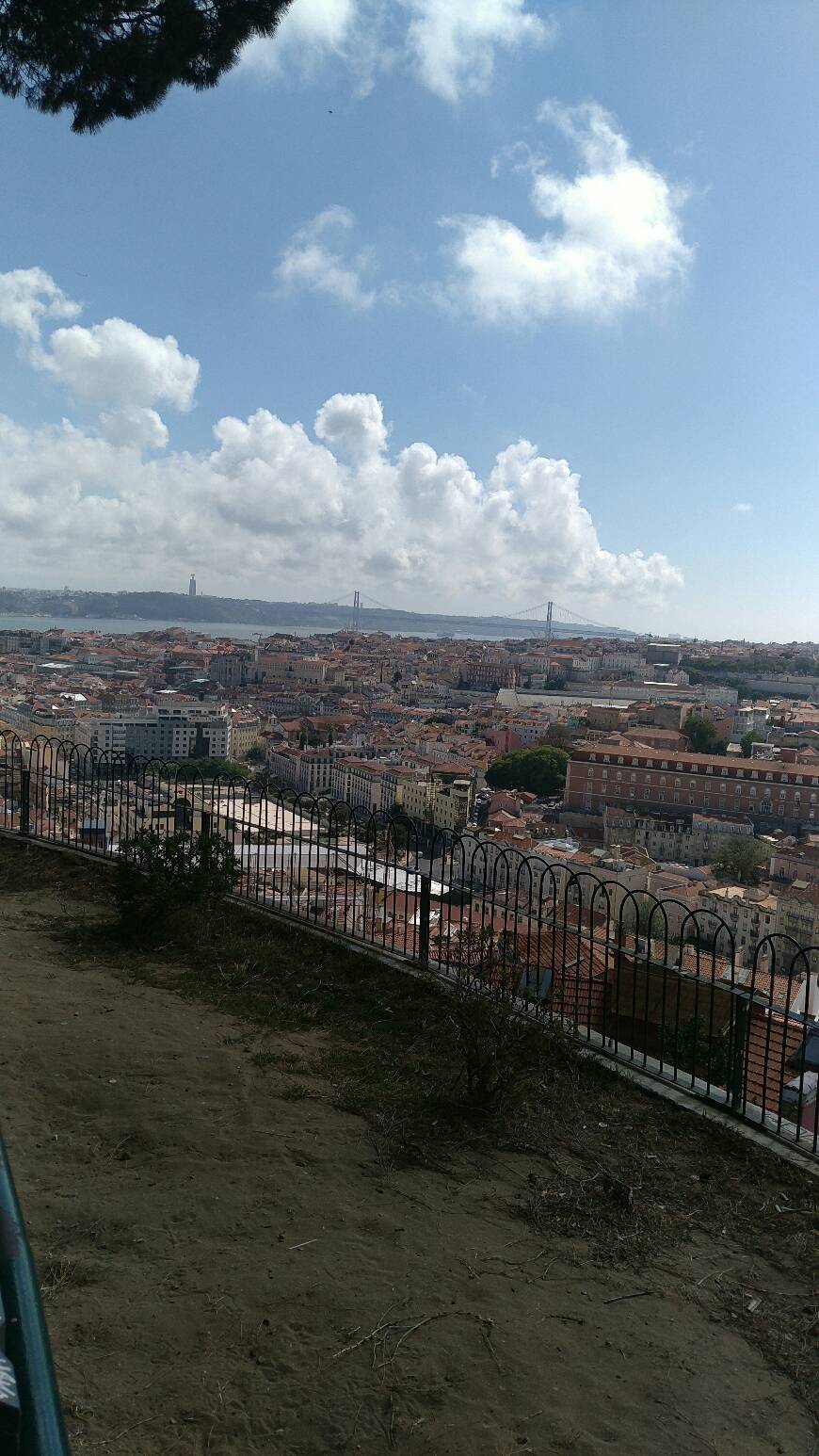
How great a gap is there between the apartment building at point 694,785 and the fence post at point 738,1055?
2859cm

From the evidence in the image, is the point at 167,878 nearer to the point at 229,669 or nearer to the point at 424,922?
the point at 424,922

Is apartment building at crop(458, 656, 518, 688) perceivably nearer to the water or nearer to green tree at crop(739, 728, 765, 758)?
the water

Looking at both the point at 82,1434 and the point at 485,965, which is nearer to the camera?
the point at 82,1434

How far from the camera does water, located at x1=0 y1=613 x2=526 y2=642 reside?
213ft

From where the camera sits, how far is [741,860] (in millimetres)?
22047

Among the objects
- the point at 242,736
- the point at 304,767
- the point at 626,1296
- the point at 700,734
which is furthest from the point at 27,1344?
the point at 700,734

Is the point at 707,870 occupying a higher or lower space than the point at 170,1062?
lower

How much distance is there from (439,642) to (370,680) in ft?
84.6

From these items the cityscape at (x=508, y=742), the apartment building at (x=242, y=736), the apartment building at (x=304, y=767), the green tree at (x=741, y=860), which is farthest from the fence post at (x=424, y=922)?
the apartment building at (x=242, y=736)

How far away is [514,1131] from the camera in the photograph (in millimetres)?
3264

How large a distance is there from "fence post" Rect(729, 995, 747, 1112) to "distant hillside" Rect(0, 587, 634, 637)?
56.1 metres

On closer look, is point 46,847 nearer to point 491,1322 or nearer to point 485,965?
point 485,965

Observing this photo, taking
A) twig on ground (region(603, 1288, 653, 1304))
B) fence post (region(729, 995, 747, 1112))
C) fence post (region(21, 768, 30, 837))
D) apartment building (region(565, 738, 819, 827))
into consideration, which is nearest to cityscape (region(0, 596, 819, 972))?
apartment building (region(565, 738, 819, 827))

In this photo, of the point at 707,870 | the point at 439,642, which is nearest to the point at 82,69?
A: the point at 707,870
